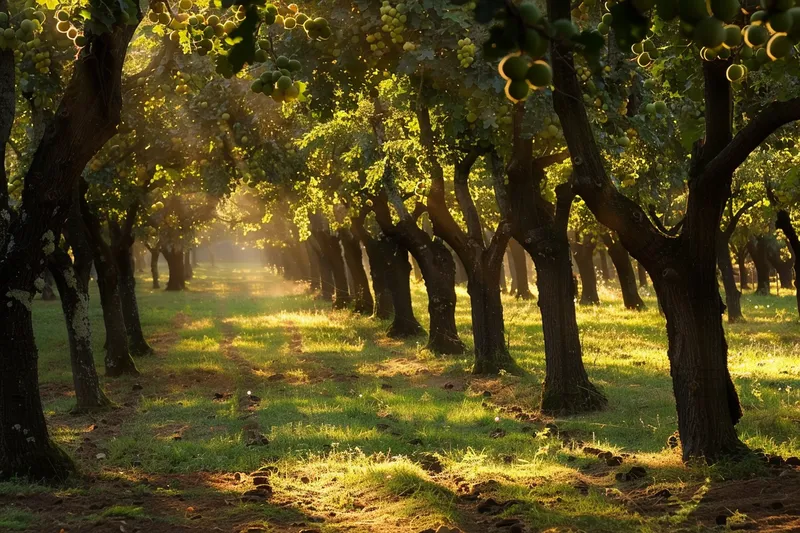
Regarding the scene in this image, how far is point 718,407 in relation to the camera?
8.26 m

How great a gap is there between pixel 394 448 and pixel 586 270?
94.1ft

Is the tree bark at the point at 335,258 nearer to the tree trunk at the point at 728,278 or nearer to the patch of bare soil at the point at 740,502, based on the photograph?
the tree trunk at the point at 728,278

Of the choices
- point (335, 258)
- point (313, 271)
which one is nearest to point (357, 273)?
point (335, 258)

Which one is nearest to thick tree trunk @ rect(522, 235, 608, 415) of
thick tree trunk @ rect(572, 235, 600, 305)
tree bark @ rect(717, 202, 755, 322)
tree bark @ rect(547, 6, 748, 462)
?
tree bark @ rect(547, 6, 748, 462)

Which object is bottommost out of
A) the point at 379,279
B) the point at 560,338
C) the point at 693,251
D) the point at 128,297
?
the point at 560,338

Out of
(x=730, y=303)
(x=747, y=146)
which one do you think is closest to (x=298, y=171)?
(x=747, y=146)

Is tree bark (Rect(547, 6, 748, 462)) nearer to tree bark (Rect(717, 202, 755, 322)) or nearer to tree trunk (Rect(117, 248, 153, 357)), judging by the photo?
tree trunk (Rect(117, 248, 153, 357))

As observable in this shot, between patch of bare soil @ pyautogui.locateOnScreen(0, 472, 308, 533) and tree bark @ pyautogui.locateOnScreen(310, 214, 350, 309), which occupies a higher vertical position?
tree bark @ pyautogui.locateOnScreen(310, 214, 350, 309)

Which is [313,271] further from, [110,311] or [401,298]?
[110,311]

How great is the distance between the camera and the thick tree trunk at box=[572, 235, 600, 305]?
3728 cm

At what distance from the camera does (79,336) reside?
47.0 ft

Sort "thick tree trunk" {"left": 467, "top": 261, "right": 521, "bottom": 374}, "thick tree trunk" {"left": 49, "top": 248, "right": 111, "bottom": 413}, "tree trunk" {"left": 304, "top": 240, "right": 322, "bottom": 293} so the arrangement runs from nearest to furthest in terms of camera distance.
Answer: "thick tree trunk" {"left": 49, "top": 248, "right": 111, "bottom": 413}
"thick tree trunk" {"left": 467, "top": 261, "right": 521, "bottom": 374}
"tree trunk" {"left": 304, "top": 240, "right": 322, "bottom": 293}

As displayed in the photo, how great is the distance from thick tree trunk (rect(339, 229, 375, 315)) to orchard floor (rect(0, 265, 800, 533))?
10162 millimetres

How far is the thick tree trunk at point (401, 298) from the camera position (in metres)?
25.8
